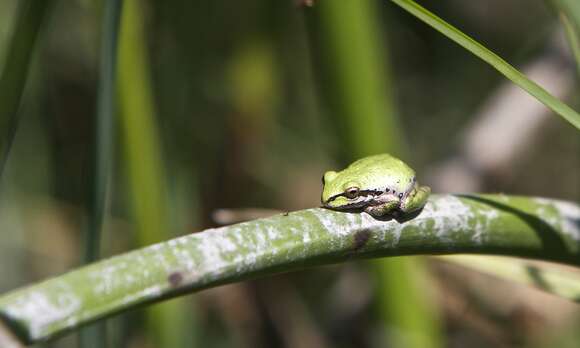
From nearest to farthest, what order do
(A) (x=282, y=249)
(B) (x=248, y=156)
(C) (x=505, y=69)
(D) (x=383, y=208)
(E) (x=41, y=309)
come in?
(E) (x=41, y=309) → (A) (x=282, y=249) → (C) (x=505, y=69) → (D) (x=383, y=208) → (B) (x=248, y=156)

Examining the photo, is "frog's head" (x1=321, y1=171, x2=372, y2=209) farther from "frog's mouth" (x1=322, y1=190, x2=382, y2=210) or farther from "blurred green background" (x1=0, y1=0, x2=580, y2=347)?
"blurred green background" (x1=0, y1=0, x2=580, y2=347)

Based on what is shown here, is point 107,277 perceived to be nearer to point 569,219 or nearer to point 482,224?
point 482,224

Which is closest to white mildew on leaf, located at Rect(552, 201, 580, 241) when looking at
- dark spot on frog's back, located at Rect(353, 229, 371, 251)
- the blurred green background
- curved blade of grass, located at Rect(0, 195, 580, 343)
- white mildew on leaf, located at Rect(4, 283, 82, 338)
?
curved blade of grass, located at Rect(0, 195, 580, 343)

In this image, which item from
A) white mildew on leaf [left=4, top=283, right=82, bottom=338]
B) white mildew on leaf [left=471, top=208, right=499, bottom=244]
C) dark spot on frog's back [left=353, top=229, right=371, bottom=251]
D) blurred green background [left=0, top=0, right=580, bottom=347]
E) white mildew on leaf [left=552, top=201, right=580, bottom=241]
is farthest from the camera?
blurred green background [left=0, top=0, right=580, bottom=347]

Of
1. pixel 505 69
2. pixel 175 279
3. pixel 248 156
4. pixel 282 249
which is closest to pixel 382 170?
pixel 505 69

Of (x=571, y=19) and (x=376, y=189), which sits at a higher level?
(x=571, y=19)

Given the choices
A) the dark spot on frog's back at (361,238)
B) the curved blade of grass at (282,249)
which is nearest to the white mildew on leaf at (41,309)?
the curved blade of grass at (282,249)

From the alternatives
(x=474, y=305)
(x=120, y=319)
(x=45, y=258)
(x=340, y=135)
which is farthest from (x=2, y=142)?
Result: (x=474, y=305)
